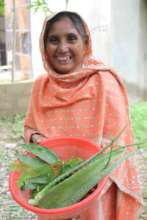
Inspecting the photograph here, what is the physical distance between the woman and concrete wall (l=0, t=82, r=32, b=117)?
15.1 ft

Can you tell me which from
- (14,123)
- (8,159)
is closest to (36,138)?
(8,159)

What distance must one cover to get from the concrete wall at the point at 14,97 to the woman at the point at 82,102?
15.1 feet

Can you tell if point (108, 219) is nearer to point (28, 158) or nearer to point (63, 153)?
point (63, 153)

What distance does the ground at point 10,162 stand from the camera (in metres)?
3.53

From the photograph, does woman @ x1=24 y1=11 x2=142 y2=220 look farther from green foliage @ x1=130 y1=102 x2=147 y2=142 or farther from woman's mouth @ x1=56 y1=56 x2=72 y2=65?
green foliage @ x1=130 y1=102 x2=147 y2=142

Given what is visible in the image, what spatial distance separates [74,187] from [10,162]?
3.31 meters

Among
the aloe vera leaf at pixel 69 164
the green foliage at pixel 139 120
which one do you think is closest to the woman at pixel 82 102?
the aloe vera leaf at pixel 69 164

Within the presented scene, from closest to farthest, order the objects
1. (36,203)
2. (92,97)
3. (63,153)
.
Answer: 1. (36,203)
2. (63,153)
3. (92,97)

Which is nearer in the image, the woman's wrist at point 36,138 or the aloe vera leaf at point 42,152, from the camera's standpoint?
the aloe vera leaf at point 42,152

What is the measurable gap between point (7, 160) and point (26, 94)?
1916 mm

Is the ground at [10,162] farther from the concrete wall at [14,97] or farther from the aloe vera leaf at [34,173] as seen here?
the aloe vera leaf at [34,173]

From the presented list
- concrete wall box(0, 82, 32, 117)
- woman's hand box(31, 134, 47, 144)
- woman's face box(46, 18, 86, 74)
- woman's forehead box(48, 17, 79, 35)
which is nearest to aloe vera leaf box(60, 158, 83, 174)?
woman's hand box(31, 134, 47, 144)

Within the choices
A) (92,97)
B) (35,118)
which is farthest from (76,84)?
(35,118)

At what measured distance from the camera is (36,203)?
1395 mm
